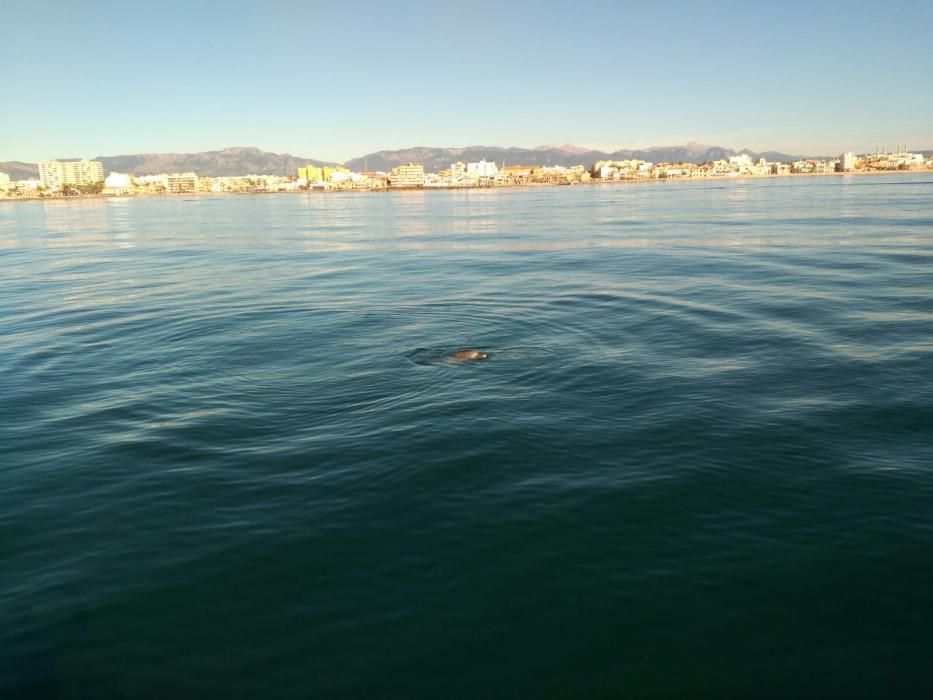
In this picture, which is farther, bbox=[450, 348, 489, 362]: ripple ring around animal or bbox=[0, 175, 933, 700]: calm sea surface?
bbox=[450, 348, 489, 362]: ripple ring around animal

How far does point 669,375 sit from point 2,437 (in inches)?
557

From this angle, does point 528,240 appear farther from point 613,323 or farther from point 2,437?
point 2,437

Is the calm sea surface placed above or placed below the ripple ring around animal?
below

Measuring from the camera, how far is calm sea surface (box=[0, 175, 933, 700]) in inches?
268

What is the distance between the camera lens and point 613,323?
21.4 metres

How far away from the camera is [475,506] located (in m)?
9.75

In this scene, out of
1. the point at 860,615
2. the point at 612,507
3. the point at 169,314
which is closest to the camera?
the point at 860,615

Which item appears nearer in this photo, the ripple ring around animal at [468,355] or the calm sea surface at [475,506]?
the calm sea surface at [475,506]

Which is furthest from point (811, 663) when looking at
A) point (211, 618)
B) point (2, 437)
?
point (2, 437)

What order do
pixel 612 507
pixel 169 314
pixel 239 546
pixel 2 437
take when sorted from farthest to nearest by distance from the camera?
1. pixel 169 314
2. pixel 2 437
3. pixel 612 507
4. pixel 239 546

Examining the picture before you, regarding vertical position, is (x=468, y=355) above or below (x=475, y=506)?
above

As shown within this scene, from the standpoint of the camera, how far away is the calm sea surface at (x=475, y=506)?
6.80 m

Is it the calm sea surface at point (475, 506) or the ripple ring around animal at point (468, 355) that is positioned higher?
the ripple ring around animal at point (468, 355)

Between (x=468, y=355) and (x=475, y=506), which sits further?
(x=468, y=355)
